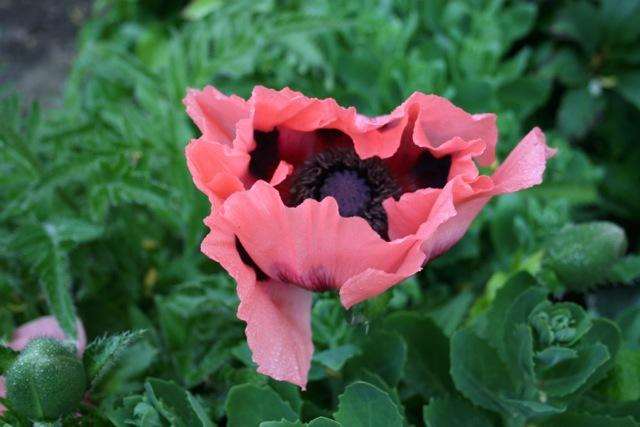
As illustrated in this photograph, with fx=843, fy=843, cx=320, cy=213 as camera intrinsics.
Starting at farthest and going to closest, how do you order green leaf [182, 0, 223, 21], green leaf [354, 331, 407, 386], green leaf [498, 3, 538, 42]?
green leaf [182, 0, 223, 21] → green leaf [498, 3, 538, 42] → green leaf [354, 331, 407, 386]

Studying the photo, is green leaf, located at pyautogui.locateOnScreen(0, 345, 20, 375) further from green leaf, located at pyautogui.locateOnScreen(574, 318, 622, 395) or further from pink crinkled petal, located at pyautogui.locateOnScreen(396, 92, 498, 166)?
green leaf, located at pyautogui.locateOnScreen(574, 318, 622, 395)

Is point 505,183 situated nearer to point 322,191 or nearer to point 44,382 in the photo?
point 322,191

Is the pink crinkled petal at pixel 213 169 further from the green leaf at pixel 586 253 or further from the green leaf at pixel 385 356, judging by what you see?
the green leaf at pixel 586 253

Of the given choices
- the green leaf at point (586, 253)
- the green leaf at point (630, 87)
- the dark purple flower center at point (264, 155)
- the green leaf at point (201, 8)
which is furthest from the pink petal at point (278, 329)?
the green leaf at point (201, 8)

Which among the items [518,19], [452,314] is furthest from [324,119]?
[518,19]

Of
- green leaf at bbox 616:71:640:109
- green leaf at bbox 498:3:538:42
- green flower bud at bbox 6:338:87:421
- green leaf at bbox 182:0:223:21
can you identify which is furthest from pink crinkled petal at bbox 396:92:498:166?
green leaf at bbox 182:0:223:21

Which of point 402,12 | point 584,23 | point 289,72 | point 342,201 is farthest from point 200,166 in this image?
point 584,23
